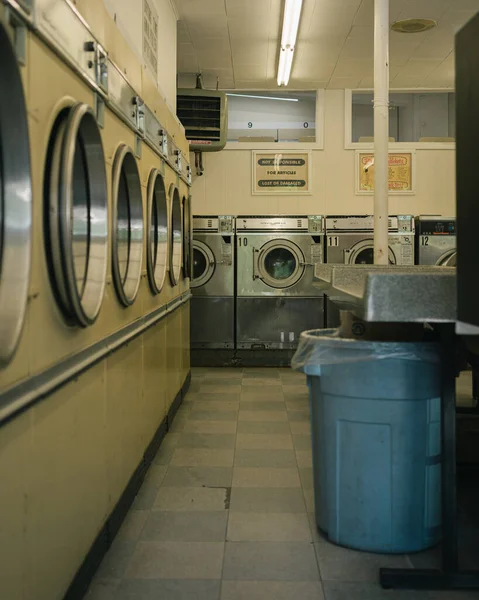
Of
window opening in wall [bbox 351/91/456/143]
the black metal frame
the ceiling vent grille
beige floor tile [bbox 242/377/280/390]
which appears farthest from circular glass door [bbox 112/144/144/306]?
window opening in wall [bbox 351/91/456/143]

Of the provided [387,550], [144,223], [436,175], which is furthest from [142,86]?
[436,175]

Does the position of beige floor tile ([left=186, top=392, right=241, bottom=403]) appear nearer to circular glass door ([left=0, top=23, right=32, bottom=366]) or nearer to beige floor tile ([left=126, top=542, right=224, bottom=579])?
beige floor tile ([left=126, top=542, right=224, bottom=579])

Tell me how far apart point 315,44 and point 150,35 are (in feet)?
8.26

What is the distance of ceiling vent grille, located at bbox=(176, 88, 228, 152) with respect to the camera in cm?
683

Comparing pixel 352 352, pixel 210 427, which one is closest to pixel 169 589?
pixel 352 352

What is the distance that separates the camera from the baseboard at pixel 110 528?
194cm

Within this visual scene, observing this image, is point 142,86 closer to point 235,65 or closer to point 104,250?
point 104,250

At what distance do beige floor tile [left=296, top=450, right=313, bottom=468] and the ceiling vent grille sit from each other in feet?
14.3

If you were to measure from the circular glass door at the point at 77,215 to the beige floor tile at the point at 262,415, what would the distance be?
246 cm

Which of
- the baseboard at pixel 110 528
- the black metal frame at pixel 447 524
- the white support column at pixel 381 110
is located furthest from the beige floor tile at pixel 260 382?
the black metal frame at pixel 447 524

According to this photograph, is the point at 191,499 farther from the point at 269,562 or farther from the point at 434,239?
the point at 434,239

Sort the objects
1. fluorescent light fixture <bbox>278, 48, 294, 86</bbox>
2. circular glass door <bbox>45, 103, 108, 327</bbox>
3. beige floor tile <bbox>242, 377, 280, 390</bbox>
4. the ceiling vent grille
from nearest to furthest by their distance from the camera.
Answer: circular glass door <bbox>45, 103, 108, 327</bbox> → beige floor tile <bbox>242, 377, 280, 390</bbox> → fluorescent light fixture <bbox>278, 48, 294, 86</bbox> → the ceiling vent grille

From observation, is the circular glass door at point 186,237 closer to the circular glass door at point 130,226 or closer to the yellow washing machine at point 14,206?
the circular glass door at point 130,226

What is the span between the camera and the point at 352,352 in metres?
2.21
